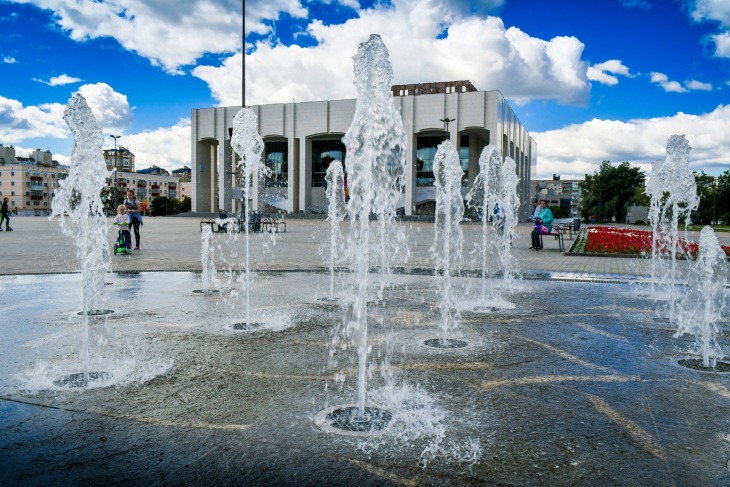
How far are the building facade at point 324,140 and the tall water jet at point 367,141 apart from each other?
47533mm

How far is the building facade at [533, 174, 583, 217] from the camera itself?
152 m

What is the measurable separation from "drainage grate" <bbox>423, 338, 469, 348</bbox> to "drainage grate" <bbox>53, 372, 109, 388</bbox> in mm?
2852

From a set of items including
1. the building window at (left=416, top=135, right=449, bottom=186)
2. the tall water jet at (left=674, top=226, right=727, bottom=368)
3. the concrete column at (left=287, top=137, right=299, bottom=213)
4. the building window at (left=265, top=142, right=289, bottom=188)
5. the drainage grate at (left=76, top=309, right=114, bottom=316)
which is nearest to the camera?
the tall water jet at (left=674, top=226, right=727, bottom=368)

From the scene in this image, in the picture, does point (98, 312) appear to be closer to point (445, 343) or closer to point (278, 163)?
point (445, 343)

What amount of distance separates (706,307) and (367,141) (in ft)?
11.6

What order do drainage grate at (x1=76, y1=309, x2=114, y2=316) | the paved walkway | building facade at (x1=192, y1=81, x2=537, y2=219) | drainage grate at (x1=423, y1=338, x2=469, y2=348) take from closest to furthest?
drainage grate at (x1=423, y1=338, x2=469, y2=348)
drainage grate at (x1=76, y1=309, x2=114, y2=316)
the paved walkway
building facade at (x1=192, y1=81, x2=537, y2=219)

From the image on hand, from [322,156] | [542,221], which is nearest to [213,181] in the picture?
[322,156]

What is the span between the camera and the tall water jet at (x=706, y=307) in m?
4.89

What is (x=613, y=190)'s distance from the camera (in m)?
82.0

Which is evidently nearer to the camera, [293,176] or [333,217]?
[333,217]

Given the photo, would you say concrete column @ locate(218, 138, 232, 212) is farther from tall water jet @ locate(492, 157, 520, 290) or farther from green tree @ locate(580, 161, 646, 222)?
green tree @ locate(580, 161, 646, 222)

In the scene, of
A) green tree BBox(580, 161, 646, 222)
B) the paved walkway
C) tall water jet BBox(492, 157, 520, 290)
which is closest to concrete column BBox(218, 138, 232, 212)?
the paved walkway

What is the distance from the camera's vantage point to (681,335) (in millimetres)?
5832

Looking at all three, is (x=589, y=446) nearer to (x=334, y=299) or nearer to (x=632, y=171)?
(x=334, y=299)
